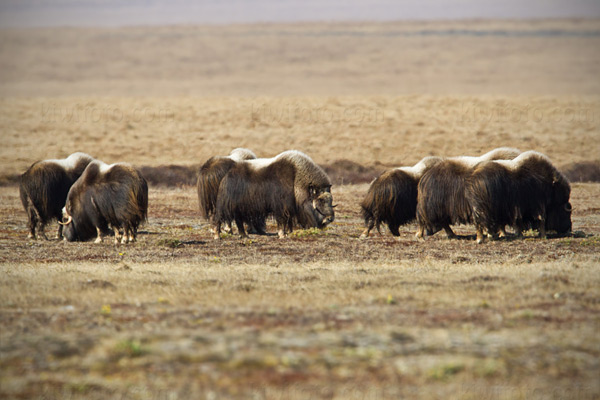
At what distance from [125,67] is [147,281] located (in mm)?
94784

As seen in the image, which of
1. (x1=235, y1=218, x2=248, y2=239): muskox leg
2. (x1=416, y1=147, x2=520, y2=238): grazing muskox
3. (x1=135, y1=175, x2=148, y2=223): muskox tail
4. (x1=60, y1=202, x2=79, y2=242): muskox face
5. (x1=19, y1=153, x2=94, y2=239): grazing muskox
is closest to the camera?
(x1=416, y1=147, x2=520, y2=238): grazing muskox

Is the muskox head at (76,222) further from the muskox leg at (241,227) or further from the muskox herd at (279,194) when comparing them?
the muskox leg at (241,227)

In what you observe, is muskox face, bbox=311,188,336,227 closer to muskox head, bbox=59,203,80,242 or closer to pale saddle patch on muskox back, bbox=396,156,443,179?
pale saddle patch on muskox back, bbox=396,156,443,179

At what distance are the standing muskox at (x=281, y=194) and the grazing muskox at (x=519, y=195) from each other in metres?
3.06

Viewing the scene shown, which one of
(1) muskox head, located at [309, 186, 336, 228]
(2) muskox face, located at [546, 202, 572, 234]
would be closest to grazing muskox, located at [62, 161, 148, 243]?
(1) muskox head, located at [309, 186, 336, 228]

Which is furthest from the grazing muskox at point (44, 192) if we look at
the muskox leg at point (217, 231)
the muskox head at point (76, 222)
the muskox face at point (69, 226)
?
Answer: the muskox leg at point (217, 231)

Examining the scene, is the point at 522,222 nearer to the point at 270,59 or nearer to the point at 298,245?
the point at 298,245

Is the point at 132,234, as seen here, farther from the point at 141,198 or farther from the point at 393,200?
the point at 393,200

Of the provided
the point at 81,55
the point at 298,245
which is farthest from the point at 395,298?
the point at 81,55

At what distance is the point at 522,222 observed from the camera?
47.0 ft

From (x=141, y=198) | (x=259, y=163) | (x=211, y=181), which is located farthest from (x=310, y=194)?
(x=141, y=198)

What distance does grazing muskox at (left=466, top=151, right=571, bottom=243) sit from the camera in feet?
44.9

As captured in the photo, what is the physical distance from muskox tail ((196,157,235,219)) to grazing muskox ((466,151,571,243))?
5.26 metres

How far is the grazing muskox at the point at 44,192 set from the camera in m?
16.2
